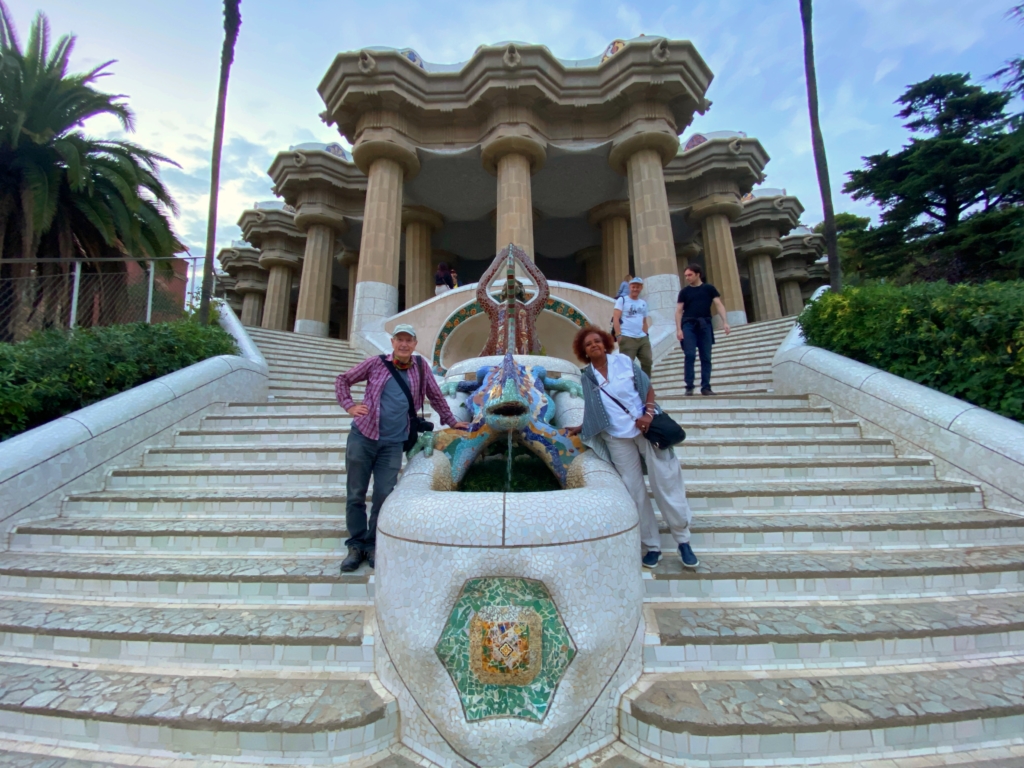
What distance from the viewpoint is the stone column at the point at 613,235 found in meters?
17.4

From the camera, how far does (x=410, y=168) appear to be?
15086 mm

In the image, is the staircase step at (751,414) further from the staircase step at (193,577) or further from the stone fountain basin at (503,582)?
the staircase step at (193,577)

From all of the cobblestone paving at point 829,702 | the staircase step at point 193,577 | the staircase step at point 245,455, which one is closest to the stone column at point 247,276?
the staircase step at point 245,455

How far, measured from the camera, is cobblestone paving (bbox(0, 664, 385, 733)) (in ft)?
6.89

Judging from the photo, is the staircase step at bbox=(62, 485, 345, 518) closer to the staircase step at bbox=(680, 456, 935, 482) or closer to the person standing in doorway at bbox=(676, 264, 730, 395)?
the staircase step at bbox=(680, 456, 935, 482)

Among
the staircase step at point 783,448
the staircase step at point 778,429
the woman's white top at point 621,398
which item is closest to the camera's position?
the woman's white top at point 621,398

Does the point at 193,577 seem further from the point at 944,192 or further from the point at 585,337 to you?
the point at 944,192

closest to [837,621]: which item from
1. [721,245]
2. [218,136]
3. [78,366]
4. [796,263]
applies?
[78,366]

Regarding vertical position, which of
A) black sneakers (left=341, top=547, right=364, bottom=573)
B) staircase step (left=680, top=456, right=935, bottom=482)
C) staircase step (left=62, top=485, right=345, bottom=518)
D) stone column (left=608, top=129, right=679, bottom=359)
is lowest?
black sneakers (left=341, top=547, right=364, bottom=573)

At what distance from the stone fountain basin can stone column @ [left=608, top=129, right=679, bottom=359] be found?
35.4 ft

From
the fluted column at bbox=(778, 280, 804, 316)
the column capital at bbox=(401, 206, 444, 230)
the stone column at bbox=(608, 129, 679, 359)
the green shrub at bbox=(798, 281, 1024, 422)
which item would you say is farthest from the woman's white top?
the fluted column at bbox=(778, 280, 804, 316)

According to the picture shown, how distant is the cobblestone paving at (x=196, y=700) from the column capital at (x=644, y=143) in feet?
48.7

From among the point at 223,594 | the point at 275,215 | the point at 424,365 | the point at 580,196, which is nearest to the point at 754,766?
the point at 424,365

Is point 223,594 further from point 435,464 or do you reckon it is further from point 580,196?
point 580,196
